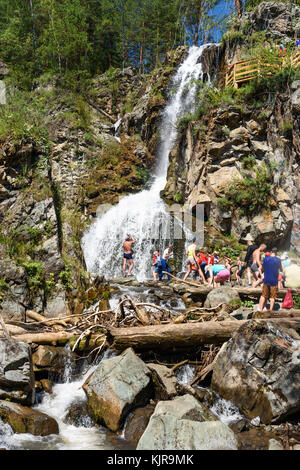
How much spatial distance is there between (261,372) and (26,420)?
13.0ft

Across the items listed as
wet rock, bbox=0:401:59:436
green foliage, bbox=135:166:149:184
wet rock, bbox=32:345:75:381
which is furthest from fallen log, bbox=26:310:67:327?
green foliage, bbox=135:166:149:184

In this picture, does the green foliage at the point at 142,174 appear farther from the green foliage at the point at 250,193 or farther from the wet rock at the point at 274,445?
the wet rock at the point at 274,445

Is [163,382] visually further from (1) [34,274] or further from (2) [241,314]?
(1) [34,274]

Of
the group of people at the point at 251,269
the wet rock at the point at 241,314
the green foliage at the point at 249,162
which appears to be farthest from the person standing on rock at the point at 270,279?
the green foliage at the point at 249,162

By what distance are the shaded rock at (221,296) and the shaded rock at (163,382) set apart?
317 cm

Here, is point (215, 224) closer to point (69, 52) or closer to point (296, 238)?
point (296, 238)

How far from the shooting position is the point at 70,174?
1852 cm

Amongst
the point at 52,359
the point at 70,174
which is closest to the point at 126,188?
the point at 70,174

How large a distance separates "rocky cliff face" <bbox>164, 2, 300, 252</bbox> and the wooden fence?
130 centimetres

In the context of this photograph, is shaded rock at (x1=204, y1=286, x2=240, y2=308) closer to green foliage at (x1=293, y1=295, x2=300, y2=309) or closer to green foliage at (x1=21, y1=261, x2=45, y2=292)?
green foliage at (x1=293, y1=295, x2=300, y2=309)

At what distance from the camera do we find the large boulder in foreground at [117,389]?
5.01m

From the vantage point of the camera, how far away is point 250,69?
1702 cm

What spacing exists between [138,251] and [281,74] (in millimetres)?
11809

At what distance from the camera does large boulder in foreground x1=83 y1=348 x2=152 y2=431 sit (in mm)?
5008
